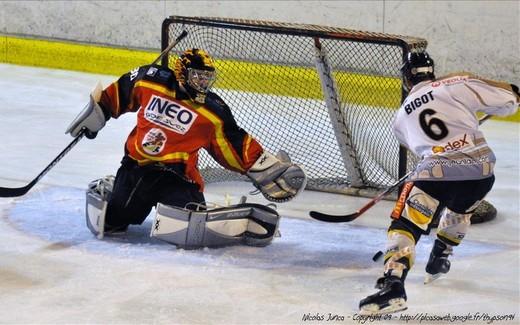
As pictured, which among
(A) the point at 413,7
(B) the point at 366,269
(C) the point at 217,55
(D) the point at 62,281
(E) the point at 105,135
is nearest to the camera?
(D) the point at 62,281

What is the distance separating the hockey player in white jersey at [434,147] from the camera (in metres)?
4.03

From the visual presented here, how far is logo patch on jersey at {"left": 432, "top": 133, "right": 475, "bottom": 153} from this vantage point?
4.06 m

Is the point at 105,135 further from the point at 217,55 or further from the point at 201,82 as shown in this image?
the point at 201,82

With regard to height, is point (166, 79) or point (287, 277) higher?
point (166, 79)

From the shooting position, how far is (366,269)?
465cm

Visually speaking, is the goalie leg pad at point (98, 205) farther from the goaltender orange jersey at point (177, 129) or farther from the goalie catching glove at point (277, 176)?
the goalie catching glove at point (277, 176)

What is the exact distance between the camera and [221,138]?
486cm

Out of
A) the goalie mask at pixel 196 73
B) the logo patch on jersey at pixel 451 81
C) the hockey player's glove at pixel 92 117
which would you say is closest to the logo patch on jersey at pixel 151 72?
the goalie mask at pixel 196 73

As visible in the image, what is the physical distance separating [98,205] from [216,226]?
0.48m

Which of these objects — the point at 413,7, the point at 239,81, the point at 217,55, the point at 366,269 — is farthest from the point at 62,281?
the point at 413,7

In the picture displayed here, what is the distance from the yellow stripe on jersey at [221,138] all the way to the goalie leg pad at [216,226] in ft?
0.62

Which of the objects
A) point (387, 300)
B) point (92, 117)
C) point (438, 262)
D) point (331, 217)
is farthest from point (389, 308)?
point (92, 117)

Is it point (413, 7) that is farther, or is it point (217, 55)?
point (413, 7)

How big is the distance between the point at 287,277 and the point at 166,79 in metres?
0.96
